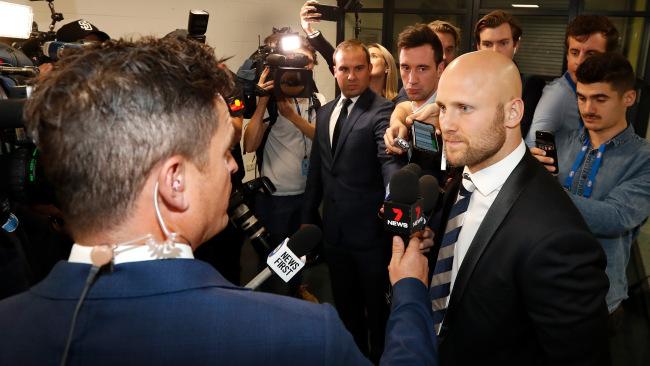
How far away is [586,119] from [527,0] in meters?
5.49

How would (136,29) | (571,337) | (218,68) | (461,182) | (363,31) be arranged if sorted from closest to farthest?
1. (218,68)
2. (571,337)
3. (461,182)
4. (136,29)
5. (363,31)

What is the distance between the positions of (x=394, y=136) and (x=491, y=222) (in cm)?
83

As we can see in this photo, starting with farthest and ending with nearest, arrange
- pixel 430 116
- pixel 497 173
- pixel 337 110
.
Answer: pixel 337 110, pixel 430 116, pixel 497 173

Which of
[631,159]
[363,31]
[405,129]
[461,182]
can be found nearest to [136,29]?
[405,129]

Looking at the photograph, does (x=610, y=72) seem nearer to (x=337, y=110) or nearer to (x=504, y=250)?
(x=504, y=250)

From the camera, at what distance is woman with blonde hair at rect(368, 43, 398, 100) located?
312 cm

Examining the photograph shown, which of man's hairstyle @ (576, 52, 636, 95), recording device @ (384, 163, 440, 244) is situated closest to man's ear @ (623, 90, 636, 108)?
man's hairstyle @ (576, 52, 636, 95)

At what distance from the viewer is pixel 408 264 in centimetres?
107

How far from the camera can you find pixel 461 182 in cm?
142

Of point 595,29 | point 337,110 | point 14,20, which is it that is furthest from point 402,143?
point 14,20

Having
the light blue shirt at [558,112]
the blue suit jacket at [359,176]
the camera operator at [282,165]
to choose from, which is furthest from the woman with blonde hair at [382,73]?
the light blue shirt at [558,112]

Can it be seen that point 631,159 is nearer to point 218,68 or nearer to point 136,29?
point 218,68

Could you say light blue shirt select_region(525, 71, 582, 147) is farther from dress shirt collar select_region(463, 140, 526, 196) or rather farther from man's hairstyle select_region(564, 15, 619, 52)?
dress shirt collar select_region(463, 140, 526, 196)

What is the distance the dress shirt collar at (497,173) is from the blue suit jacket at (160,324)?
0.77 m
